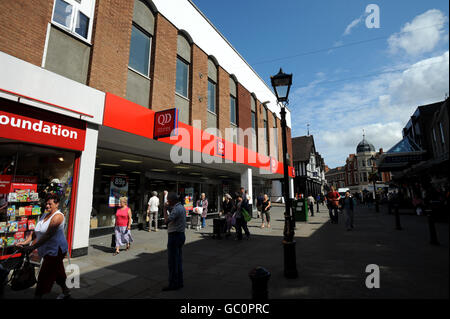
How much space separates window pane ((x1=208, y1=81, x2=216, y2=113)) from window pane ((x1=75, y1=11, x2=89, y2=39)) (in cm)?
718

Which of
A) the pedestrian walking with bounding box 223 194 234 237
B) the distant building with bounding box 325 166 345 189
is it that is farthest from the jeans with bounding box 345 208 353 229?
the distant building with bounding box 325 166 345 189

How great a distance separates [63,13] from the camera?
22.2 feet

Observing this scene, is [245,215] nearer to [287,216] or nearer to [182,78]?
[287,216]

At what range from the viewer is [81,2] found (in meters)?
7.19

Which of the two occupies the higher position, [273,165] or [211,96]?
[211,96]

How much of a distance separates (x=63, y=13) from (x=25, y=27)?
1474mm

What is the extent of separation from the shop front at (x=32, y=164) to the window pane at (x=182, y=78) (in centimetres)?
551

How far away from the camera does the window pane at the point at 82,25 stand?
7066 mm

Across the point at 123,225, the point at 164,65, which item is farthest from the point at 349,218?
the point at 164,65

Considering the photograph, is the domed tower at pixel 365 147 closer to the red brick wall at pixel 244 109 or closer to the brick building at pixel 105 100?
the red brick wall at pixel 244 109

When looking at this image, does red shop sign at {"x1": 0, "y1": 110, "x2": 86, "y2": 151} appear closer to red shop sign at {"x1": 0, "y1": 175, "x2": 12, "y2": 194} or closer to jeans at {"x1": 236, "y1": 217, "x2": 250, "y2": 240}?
red shop sign at {"x1": 0, "y1": 175, "x2": 12, "y2": 194}

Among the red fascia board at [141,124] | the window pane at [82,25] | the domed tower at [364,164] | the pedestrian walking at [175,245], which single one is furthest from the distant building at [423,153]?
the domed tower at [364,164]
